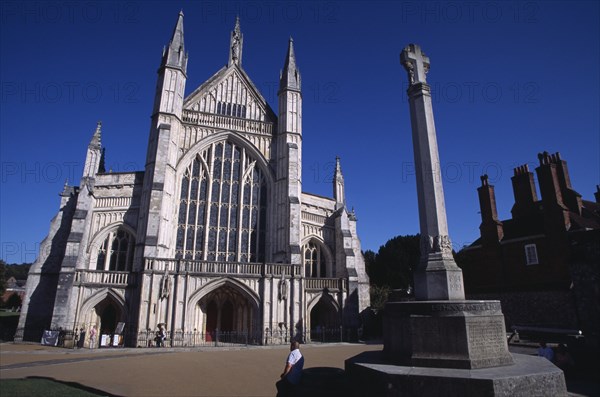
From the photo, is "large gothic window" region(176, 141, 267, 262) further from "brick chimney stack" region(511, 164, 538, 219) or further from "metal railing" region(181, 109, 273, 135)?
"brick chimney stack" region(511, 164, 538, 219)

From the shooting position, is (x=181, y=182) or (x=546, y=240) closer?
(x=546, y=240)

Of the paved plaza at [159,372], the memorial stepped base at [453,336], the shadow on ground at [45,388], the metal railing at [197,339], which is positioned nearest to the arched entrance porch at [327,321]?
the metal railing at [197,339]

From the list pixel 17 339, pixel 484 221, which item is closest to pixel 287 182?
pixel 484 221

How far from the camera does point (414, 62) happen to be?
27.2ft

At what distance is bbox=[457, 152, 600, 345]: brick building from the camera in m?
21.1

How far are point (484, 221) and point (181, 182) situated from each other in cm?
2352

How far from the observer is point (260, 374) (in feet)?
33.3

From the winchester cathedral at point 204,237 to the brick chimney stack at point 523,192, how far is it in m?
12.9

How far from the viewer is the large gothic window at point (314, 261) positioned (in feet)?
90.5

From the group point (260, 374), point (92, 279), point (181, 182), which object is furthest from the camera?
point (181, 182)

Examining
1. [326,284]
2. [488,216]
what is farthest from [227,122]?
[488,216]

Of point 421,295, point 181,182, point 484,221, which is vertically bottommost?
point 421,295

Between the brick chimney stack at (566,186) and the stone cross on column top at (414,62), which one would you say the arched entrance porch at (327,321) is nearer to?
the brick chimney stack at (566,186)

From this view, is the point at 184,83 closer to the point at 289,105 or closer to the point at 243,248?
the point at 289,105
